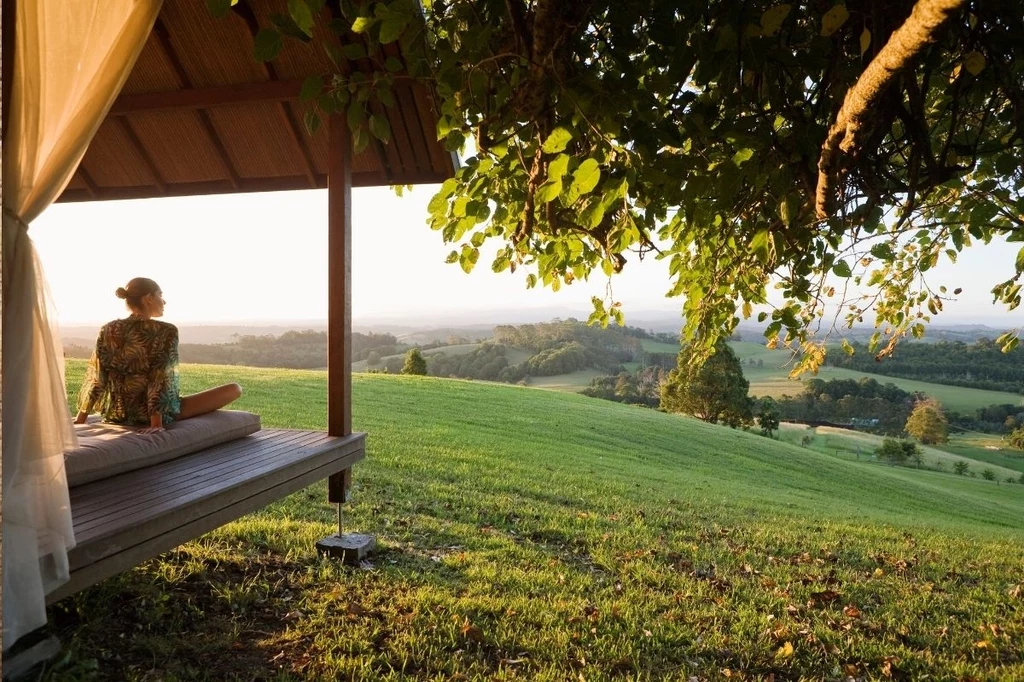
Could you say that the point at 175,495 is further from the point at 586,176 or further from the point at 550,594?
the point at 550,594

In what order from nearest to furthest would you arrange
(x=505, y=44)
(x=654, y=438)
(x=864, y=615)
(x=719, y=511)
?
(x=505, y=44), (x=864, y=615), (x=719, y=511), (x=654, y=438)

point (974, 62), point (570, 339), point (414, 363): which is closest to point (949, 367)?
point (570, 339)

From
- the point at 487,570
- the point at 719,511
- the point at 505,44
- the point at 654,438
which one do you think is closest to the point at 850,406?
the point at 654,438

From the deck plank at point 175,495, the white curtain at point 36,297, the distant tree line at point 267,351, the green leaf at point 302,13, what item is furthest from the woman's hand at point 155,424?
the distant tree line at point 267,351

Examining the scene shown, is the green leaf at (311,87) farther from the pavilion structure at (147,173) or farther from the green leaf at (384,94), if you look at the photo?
the pavilion structure at (147,173)

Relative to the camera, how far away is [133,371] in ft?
12.0

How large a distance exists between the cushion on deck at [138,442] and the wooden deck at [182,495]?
0.05m

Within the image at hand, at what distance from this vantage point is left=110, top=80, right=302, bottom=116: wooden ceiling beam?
12.7 ft

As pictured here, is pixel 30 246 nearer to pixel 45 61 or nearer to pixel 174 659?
pixel 45 61

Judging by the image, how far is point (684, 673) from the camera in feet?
10.8

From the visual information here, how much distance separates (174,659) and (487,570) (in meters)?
2.12

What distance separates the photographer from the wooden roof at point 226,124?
12.2 feet

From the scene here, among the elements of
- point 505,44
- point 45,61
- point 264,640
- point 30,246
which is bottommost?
point 264,640

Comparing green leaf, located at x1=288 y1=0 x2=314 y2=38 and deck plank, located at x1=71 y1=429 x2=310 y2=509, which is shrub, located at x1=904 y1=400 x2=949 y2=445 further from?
green leaf, located at x1=288 y1=0 x2=314 y2=38
